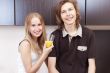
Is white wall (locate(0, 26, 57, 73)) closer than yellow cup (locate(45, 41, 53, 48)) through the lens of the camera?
No

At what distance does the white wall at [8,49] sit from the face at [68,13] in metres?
0.75

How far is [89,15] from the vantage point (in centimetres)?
189

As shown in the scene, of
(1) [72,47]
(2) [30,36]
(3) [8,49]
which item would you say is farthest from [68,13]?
(3) [8,49]

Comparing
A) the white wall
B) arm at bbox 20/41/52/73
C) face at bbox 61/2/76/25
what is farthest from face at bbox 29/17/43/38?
the white wall

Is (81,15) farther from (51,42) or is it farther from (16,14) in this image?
(16,14)

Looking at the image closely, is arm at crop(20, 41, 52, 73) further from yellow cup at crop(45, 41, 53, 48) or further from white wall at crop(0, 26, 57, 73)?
white wall at crop(0, 26, 57, 73)

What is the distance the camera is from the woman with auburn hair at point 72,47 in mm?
1762

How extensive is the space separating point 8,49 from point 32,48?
1.92 feet

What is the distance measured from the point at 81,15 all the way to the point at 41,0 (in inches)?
14.0

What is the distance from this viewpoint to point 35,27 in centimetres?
179

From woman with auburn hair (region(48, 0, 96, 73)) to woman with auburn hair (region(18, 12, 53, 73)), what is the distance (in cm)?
10

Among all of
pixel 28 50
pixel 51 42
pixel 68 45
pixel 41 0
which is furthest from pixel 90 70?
pixel 41 0

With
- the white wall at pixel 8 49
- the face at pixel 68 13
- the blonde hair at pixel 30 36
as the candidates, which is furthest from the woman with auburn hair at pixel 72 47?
the white wall at pixel 8 49

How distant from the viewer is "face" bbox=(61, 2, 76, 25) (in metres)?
1.71
